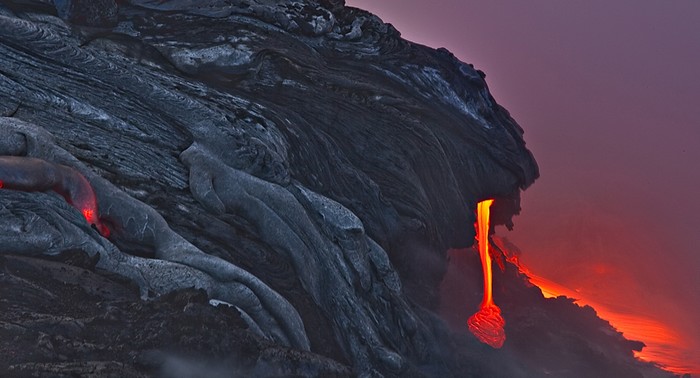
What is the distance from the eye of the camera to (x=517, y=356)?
27156mm

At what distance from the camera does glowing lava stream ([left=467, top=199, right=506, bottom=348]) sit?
90.6 feet

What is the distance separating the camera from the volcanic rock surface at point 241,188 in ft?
40.1

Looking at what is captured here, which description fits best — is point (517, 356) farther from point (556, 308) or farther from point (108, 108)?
point (108, 108)

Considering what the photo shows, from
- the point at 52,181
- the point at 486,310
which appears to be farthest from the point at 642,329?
the point at 52,181

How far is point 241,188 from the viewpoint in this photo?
17.1 metres

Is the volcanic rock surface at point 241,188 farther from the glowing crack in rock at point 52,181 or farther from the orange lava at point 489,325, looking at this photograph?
the orange lava at point 489,325

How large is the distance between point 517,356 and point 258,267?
49.0ft

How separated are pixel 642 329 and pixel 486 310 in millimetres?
18122

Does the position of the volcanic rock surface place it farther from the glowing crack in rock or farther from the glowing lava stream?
the glowing lava stream

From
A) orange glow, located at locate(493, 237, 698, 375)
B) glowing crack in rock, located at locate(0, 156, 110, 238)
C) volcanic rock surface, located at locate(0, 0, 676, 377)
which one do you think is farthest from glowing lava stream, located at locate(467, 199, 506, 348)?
glowing crack in rock, located at locate(0, 156, 110, 238)

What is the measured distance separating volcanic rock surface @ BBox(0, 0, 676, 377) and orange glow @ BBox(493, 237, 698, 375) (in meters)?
11.5

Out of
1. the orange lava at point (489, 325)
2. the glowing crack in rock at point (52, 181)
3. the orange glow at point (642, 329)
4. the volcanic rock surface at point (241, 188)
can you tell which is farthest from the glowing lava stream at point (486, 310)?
the glowing crack in rock at point (52, 181)

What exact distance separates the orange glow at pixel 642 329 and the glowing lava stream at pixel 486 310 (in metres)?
6.05

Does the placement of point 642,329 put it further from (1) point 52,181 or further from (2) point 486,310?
(1) point 52,181
